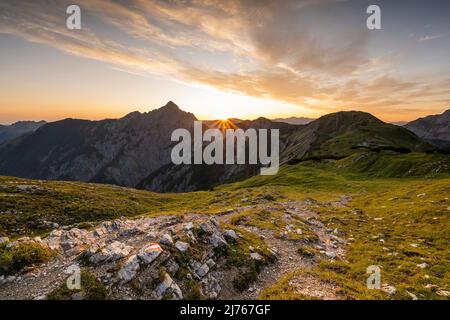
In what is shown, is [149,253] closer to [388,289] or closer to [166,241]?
[166,241]

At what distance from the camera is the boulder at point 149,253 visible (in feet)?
50.0

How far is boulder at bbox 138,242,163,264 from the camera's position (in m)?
15.2

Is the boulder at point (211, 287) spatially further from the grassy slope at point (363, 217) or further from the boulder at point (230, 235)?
the boulder at point (230, 235)

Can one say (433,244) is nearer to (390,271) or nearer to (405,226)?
(405,226)

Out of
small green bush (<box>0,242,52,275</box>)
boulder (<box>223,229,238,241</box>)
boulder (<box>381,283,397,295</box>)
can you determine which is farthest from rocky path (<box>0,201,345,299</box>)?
boulder (<box>381,283,397,295</box>)

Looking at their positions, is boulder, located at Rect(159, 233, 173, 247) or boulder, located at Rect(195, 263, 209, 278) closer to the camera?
boulder, located at Rect(195, 263, 209, 278)

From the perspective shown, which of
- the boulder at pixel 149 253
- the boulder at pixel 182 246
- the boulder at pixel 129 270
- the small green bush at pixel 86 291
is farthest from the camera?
the boulder at pixel 182 246

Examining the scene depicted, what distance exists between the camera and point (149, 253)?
15.7m

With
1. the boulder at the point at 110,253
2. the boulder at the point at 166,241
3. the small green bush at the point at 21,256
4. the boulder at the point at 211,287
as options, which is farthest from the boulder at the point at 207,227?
the small green bush at the point at 21,256

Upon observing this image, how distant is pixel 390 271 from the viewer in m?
18.6

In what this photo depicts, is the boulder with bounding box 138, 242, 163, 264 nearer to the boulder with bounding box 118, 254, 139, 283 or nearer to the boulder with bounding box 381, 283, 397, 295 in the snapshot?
the boulder with bounding box 118, 254, 139, 283

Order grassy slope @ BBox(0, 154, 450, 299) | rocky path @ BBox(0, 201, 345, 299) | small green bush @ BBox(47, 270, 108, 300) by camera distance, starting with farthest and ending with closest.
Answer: grassy slope @ BBox(0, 154, 450, 299), rocky path @ BBox(0, 201, 345, 299), small green bush @ BBox(47, 270, 108, 300)

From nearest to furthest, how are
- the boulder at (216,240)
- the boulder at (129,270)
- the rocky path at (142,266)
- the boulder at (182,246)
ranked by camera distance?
the rocky path at (142,266) < the boulder at (129,270) < the boulder at (182,246) < the boulder at (216,240)
